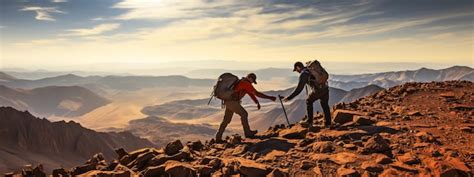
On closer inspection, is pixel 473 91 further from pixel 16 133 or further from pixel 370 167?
pixel 16 133

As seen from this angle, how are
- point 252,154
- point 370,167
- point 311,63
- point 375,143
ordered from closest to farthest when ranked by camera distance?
point 370,167, point 375,143, point 252,154, point 311,63

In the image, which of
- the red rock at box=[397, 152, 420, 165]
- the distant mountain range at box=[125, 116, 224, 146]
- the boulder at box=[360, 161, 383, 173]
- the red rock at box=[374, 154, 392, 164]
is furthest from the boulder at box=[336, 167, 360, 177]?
the distant mountain range at box=[125, 116, 224, 146]

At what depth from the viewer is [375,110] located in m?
12.2

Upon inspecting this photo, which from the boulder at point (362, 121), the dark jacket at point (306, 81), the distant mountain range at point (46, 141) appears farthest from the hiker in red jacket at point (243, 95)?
the distant mountain range at point (46, 141)

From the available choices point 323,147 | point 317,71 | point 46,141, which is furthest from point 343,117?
point 46,141

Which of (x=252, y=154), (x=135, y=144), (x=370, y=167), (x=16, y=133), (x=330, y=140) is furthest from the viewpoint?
(x=135, y=144)

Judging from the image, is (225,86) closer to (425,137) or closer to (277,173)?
(277,173)

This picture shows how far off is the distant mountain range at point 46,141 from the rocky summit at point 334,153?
186ft

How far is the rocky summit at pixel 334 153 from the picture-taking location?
21.2 ft

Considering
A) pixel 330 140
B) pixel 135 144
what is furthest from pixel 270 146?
pixel 135 144

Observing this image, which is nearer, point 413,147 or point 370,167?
point 370,167

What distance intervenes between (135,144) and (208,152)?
265 ft

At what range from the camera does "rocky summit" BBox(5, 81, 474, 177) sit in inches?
255

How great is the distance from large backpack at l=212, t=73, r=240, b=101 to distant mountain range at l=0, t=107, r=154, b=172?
5581 cm
